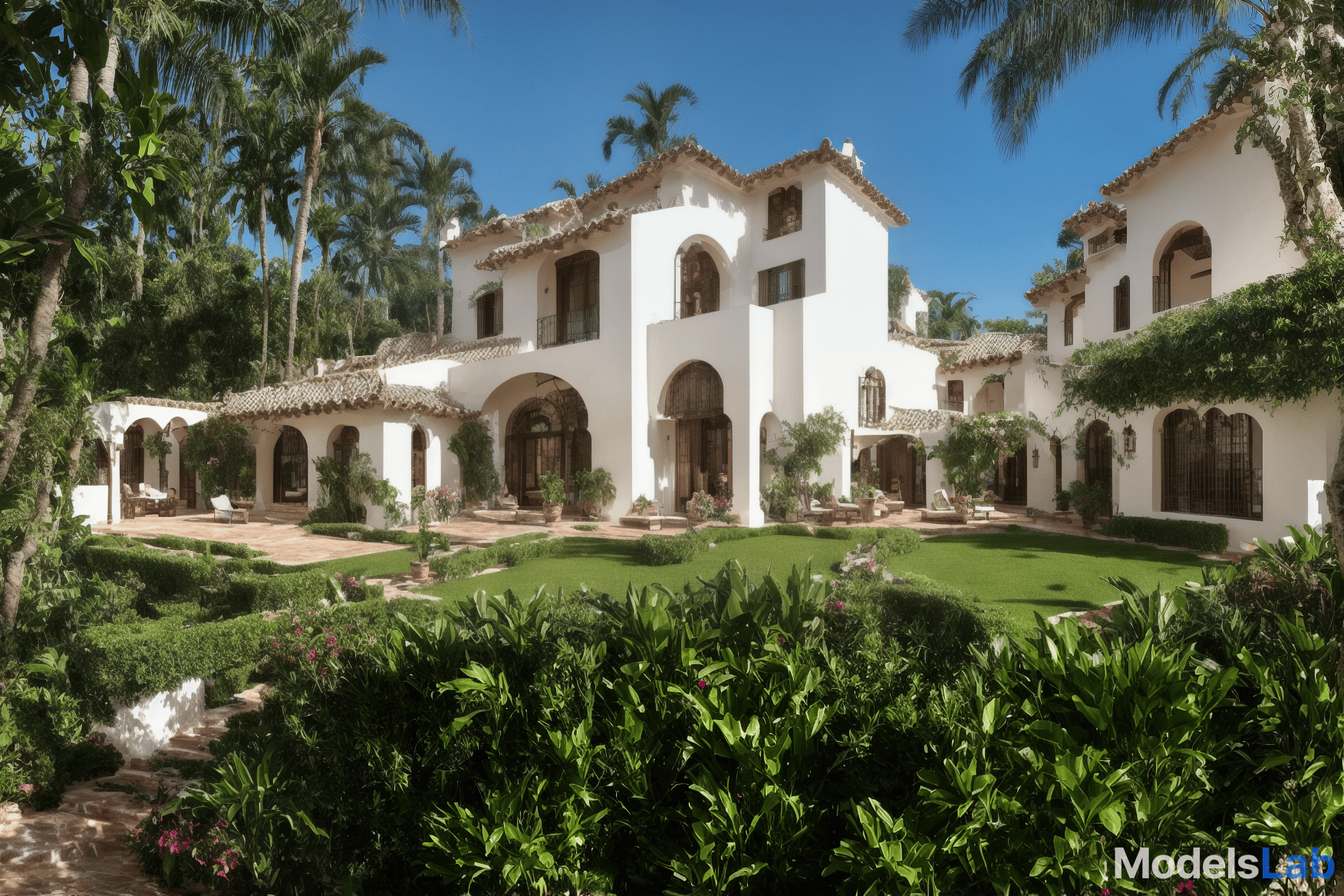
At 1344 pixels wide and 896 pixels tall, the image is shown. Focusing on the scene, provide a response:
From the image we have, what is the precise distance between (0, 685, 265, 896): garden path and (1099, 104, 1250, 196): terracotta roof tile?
1986 centimetres

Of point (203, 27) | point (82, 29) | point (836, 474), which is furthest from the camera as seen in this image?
point (836, 474)

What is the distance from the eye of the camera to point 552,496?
18.5 m

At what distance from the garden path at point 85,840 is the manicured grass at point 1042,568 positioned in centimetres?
760

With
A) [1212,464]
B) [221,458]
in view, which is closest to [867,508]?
[1212,464]

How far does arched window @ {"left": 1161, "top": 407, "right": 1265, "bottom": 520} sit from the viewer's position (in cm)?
1512

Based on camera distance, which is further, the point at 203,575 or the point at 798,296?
the point at 798,296

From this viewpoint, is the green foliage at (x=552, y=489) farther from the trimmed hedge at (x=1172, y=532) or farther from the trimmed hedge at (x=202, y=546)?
the trimmed hedge at (x=1172, y=532)

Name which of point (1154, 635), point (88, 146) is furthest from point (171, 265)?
point (1154, 635)

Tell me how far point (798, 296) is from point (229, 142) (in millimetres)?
20692

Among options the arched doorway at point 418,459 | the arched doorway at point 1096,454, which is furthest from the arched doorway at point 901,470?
the arched doorway at point 418,459

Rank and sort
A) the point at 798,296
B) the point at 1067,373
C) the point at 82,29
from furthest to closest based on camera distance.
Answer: the point at 798,296
the point at 1067,373
the point at 82,29

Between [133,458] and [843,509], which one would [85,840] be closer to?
[843,509]

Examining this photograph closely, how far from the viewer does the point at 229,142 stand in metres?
24.5

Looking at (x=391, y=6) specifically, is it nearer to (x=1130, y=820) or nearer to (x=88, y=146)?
(x=88, y=146)
